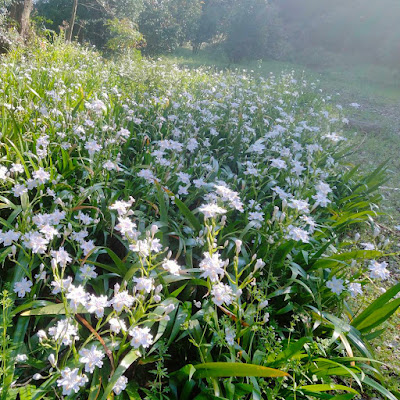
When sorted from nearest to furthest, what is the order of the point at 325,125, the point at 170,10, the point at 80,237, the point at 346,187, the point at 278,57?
the point at 80,237 < the point at 346,187 < the point at 325,125 < the point at 278,57 < the point at 170,10

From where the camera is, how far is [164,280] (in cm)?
160

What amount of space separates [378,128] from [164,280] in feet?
22.7

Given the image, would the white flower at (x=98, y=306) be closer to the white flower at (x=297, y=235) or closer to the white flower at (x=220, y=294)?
the white flower at (x=220, y=294)

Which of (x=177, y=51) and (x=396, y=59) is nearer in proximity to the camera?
(x=396, y=59)

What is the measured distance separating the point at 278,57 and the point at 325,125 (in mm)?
15176

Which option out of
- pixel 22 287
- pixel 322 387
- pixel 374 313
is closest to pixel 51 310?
pixel 22 287

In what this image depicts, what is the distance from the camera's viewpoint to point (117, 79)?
16.6ft

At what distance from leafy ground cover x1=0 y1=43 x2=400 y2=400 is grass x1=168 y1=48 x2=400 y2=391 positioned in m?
0.18

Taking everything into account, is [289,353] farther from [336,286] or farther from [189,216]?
[189,216]

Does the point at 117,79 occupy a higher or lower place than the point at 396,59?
lower

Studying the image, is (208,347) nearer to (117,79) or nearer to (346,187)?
(346,187)

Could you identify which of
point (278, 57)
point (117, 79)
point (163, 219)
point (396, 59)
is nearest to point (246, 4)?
point (278, 57)

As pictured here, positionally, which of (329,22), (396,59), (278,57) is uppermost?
(329,22)

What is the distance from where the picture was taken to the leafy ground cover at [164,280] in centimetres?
125
